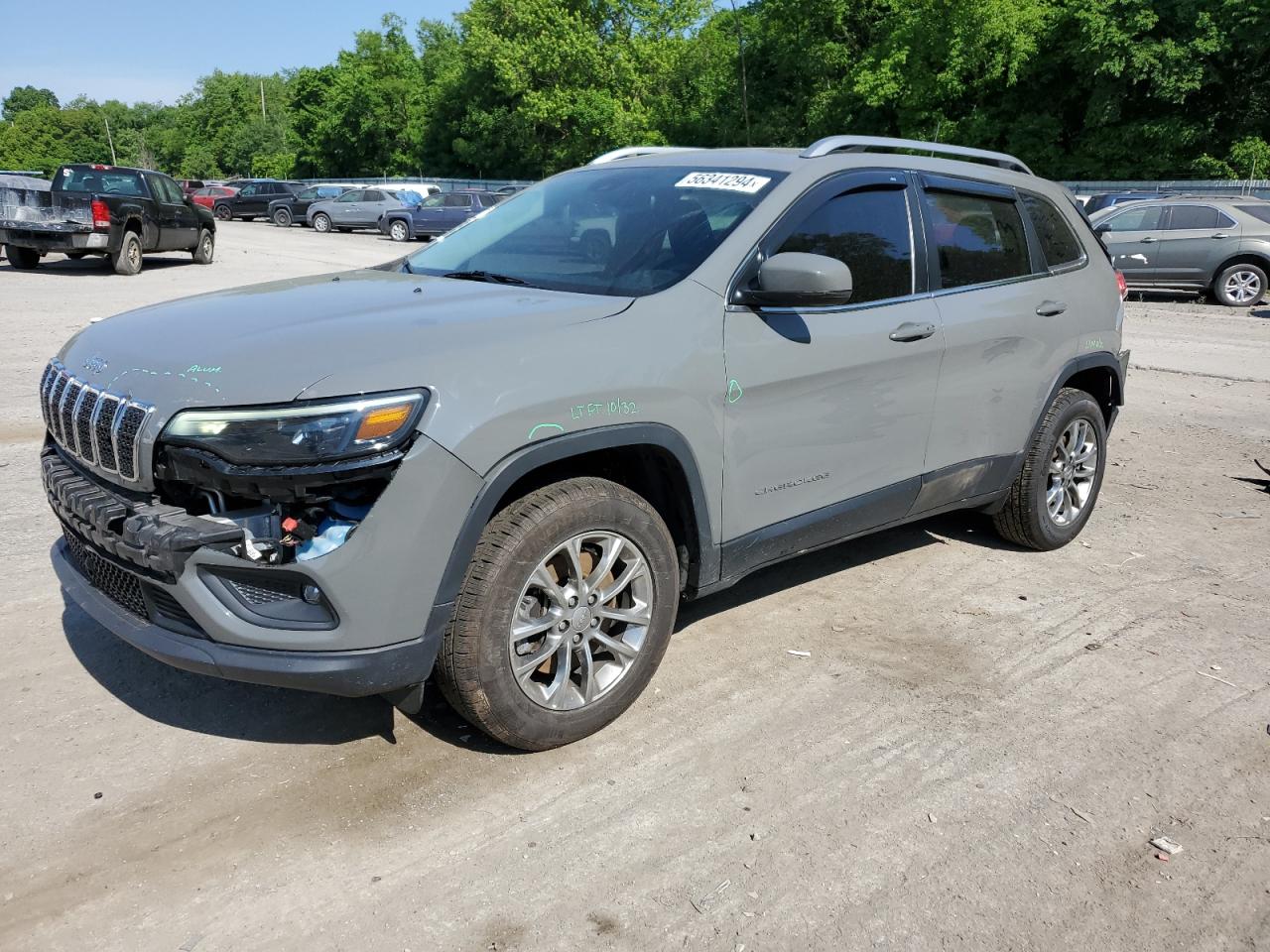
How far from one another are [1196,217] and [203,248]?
17.9 metres

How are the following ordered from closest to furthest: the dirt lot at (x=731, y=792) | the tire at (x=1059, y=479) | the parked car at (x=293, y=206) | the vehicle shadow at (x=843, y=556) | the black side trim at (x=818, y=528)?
the dirt lot at (x=731, y=792) → the black side trim at (x=818, y=528) → the vehicle shadow at (x=843, y=556) → the tire at (x=1059, y=479) → the parked car at (x=293, y=206)

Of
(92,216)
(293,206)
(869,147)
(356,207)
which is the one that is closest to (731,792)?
(869,147)

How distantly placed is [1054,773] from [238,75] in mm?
134941

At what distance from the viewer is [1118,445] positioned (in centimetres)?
782

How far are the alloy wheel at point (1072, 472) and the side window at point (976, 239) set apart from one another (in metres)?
0.93

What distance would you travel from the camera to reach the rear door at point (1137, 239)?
17578mm

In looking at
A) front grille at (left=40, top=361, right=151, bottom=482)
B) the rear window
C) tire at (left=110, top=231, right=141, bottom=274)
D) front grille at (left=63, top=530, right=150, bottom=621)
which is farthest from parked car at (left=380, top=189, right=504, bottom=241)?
front grille at (left=63, top=530, right=150, bottom=621)

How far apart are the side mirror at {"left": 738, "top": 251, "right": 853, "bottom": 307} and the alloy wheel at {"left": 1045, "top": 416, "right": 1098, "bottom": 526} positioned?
2182 mm

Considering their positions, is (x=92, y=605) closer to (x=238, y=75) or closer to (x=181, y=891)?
(x=181, y=891)

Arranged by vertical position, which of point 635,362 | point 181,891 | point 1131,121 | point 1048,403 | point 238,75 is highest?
point 238,75

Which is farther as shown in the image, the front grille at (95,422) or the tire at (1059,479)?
the tire at (1059,479)

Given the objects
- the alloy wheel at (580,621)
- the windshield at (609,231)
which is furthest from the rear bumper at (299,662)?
the windshield at (609,231)

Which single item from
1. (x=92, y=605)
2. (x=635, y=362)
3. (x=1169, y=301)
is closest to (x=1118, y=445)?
(x=635, y=362)

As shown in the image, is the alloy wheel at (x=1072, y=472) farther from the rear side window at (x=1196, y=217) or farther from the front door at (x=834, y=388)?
the rear side window at (x=1196, y=217)
